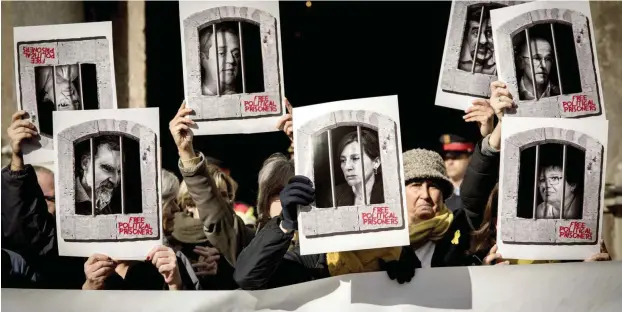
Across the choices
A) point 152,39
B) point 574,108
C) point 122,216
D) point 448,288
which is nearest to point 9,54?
point 152,39

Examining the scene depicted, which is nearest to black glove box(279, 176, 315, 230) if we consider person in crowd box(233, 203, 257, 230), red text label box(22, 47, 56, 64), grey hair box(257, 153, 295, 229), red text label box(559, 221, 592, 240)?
grey hair box(257, 153, 295, 229)

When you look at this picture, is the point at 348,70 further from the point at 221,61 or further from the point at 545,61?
the point at 545,61

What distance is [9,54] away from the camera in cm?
332

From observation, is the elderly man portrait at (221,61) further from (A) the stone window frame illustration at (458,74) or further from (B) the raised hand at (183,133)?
(A) the stone window frame illustration at (458,74)

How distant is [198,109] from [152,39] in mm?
696

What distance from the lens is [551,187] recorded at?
107 inches

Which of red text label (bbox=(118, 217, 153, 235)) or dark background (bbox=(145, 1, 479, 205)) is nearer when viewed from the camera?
red text label (bbox=(118, 217, 153, 235))

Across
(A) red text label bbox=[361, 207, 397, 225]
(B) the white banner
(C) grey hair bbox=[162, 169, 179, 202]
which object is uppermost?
(C) grey hair bbox=[162, 169, 179, 202]

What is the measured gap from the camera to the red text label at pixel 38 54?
2840 millimetres

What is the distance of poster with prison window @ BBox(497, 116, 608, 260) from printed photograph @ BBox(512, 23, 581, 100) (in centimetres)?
12

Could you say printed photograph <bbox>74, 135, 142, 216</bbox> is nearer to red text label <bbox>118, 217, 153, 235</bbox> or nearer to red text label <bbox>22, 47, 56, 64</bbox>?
red text label <bbox>118, 217, 153, 235</bbox>

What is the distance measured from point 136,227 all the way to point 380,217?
812mm

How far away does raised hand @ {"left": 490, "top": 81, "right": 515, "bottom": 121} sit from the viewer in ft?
8.91

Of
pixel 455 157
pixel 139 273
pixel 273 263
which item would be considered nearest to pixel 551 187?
pixel 455 157
